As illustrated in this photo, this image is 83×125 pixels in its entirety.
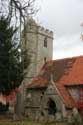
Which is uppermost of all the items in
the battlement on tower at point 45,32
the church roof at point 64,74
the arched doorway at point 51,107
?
the battlement on tower at point 45,32

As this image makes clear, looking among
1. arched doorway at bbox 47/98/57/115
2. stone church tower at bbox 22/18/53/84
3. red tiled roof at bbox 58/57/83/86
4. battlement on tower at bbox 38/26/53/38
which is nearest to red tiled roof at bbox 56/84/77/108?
red tiled roof at bbox 58/57/83/86

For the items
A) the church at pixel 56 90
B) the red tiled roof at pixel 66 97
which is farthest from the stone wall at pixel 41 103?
the red tiled roof at pixel 66 97

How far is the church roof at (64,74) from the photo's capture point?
45.7 m

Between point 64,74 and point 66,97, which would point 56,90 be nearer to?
point 66,97

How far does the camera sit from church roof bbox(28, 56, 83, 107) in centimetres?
4569

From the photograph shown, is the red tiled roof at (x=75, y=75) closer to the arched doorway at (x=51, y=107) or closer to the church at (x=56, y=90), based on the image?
the church at (x=56, y=90)

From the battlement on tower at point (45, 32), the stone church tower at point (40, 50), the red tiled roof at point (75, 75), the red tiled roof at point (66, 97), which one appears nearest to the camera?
the red tiled roof at point (66, 97)

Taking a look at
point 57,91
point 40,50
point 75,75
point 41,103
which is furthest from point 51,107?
point 40,50

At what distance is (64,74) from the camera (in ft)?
160

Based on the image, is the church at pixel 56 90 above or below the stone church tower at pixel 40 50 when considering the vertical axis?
below

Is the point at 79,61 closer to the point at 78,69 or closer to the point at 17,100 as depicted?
the point at 78,69

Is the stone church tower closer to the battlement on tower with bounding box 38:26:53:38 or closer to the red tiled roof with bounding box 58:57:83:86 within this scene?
the battlement on tower with bounding box 38:26:53:38

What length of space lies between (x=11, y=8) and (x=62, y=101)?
3373 cm

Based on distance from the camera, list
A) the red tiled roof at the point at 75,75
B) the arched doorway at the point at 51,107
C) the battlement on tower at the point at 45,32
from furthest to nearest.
→ the battlement on tower at the point at 45,32 → the red tiled roof at the point at 75,75 → the arched doorway at the point at 51,107
